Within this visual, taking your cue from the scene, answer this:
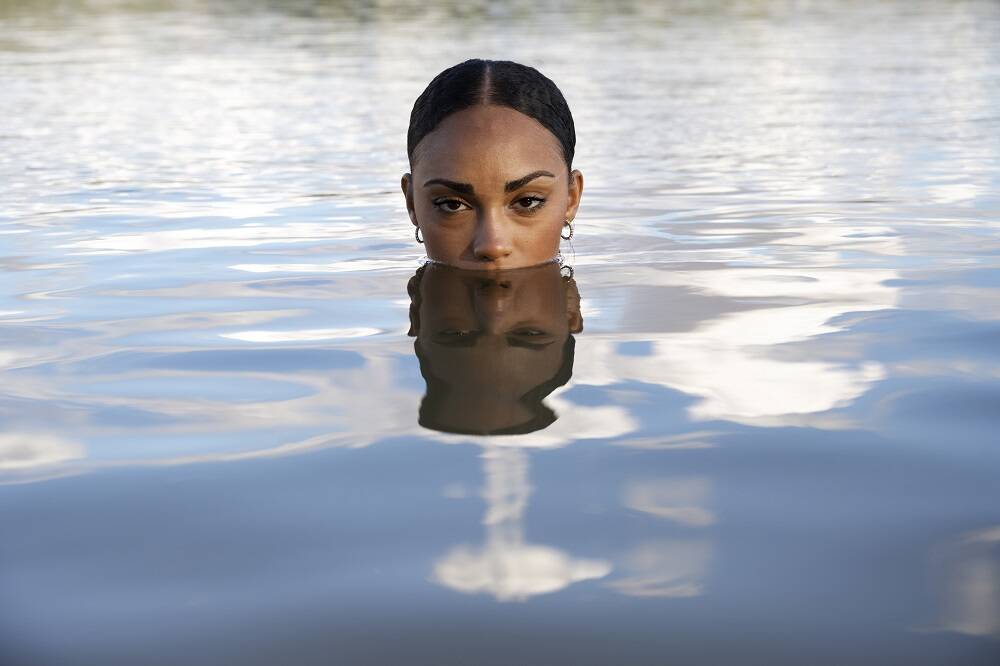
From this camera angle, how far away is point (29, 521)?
238cm

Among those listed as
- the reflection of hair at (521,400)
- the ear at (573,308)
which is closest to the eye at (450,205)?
the ear at (573,308)

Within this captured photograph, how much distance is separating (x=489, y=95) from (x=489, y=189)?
442mm

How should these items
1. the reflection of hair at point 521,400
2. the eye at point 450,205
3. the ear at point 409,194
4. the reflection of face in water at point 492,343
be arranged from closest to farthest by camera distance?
the reflection of hair at point 521,400
the reflection of face in water at point 492,343
the eye at point 450,205
the ear at point 409,194

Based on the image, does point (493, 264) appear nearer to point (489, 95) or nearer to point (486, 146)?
point (486, 146)

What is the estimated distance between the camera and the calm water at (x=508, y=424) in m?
1.96

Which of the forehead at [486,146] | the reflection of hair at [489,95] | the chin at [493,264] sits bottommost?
the chin at [493,264]

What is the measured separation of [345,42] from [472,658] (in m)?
19.9

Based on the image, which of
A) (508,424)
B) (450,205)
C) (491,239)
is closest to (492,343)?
(508,424)

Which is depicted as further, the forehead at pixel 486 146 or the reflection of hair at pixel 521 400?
the forehead at pixel 486 146

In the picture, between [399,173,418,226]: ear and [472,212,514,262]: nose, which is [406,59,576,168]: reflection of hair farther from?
[472,212,514,262]: nose

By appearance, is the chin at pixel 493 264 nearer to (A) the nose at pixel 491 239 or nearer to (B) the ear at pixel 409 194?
(A) the nose at pixel 491 239

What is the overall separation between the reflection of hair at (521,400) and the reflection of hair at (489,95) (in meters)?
1.86

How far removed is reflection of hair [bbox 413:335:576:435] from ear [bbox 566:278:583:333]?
45 cm

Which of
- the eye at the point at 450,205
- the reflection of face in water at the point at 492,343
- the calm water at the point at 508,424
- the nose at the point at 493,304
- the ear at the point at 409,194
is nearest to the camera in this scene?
the calm water at the point at 508,424
